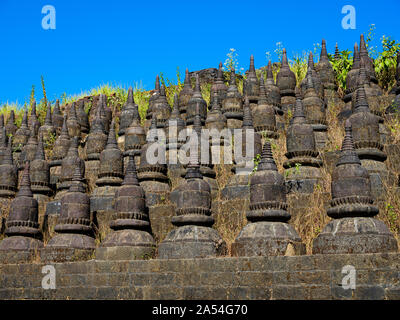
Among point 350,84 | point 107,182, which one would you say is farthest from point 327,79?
point 107,182

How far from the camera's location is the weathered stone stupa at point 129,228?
8.65 m

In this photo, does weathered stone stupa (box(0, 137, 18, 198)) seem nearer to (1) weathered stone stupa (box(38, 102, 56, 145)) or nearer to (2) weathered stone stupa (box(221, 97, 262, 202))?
(1) weathered stone stupa (box(38, 102, 56, 145))

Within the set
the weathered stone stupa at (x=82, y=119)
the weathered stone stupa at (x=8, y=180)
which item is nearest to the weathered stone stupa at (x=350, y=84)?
the weathered stone stupa at (x=82, y=119)

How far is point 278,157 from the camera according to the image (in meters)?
10.2

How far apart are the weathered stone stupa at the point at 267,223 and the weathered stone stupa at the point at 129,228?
1.62 m

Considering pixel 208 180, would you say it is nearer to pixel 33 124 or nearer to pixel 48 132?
pixel 48 132

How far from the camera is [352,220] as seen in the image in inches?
295

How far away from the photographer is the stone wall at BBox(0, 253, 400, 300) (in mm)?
6793

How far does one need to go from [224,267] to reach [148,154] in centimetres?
349

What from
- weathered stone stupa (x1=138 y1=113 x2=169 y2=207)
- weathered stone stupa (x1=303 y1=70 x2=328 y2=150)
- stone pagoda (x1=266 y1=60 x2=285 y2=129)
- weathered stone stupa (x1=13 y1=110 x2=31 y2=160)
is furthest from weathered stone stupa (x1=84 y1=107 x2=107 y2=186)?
weathered stone stupa (x1=303 y1=70 x2=328 y2=150)

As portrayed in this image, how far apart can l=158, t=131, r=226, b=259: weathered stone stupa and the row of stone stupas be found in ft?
0.05

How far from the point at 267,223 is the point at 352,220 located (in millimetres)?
1173

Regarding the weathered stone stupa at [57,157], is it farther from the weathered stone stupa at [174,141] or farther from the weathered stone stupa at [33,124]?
the weathered stone stupa at [174,141]

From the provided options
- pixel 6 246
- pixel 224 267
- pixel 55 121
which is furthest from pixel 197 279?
pixel 55 121
